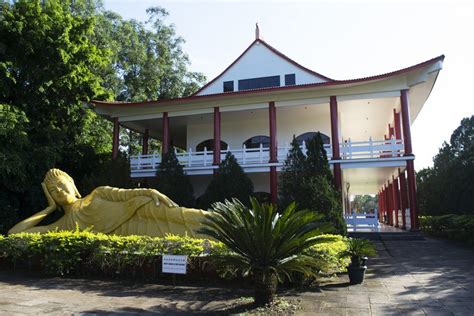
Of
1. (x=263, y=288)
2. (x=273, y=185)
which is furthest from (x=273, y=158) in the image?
(x=263, y=288)

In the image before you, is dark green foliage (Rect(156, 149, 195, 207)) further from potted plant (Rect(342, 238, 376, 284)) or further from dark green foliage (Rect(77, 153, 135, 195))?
potted plant (Rect(342, 238, 376, 284))

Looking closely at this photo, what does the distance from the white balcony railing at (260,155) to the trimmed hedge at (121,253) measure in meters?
9.67

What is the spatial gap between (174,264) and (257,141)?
14935mm

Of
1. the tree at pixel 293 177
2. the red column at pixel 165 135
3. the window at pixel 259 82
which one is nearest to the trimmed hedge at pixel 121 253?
the tree at pixel 293 177

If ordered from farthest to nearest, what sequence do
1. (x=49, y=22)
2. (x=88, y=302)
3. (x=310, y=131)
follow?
(x=310, y=131) < (x=49, y=22) < (x=88, y=302)

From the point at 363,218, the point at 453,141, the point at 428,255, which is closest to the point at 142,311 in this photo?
the point at 428,255

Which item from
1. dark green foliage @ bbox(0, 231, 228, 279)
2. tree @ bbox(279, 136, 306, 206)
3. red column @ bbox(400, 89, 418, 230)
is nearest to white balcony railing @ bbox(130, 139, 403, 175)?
red column @ bbox(400, 89, 418, 230)

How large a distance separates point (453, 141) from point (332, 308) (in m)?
27.5

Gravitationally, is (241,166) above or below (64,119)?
below

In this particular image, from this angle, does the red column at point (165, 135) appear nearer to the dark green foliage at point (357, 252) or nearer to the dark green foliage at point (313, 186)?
the dark green foliage at point (313, 186)

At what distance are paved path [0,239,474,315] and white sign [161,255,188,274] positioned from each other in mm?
321

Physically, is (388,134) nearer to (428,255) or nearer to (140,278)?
(428,255)

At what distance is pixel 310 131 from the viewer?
21344 mm

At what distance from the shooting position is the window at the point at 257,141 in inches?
866
